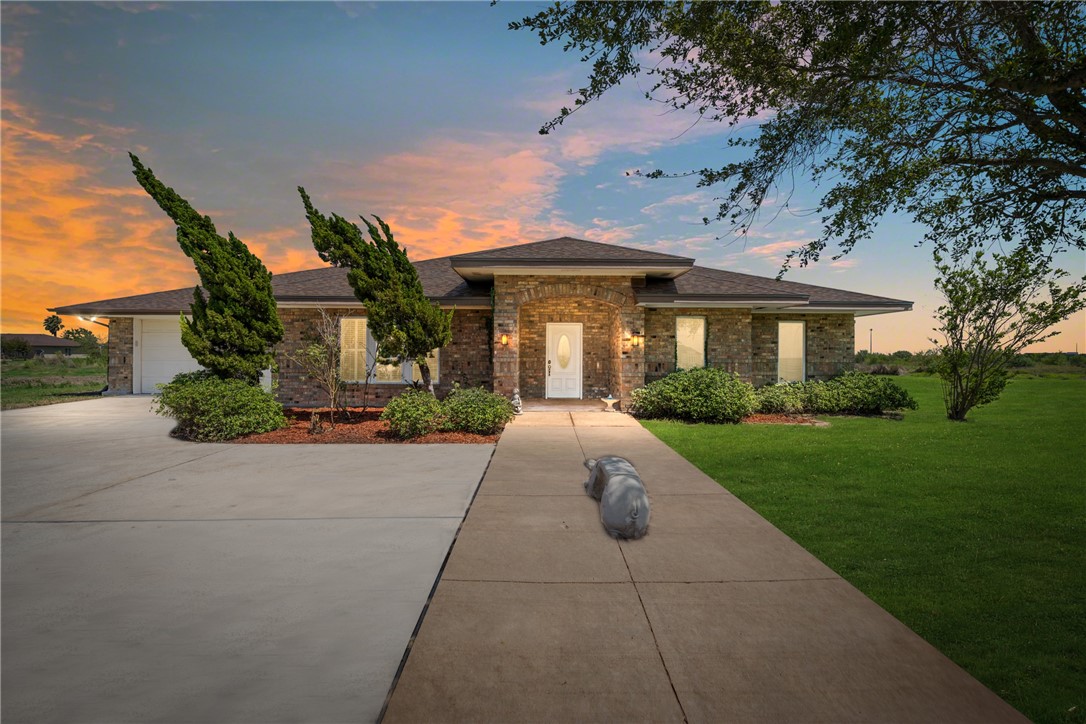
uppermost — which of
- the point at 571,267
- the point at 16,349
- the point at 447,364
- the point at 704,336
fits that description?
the point at 571,267

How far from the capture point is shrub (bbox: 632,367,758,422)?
496 inches

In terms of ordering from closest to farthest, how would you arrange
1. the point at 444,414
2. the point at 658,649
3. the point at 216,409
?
the point at 658,649
the point at 216,409
the point at 444,414

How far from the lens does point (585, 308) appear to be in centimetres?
1609

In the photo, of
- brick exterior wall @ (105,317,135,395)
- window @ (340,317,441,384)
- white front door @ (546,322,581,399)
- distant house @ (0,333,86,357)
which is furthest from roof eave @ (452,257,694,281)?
distant house @ (0,333,86,357)

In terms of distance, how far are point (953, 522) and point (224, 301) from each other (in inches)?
505

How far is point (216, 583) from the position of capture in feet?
12.7

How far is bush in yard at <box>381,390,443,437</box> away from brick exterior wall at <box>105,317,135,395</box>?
46.1 feet

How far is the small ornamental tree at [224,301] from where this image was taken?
1029 centimetres

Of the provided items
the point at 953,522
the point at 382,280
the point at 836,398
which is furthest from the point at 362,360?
the point at 953,522

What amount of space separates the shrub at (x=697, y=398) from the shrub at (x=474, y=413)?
4131 mm

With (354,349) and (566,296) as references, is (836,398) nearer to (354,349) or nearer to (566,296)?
(566,296)

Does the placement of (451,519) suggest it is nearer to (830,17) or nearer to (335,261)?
(830,17)

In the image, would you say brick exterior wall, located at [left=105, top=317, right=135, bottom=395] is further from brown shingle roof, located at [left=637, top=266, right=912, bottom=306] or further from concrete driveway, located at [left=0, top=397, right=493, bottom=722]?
brown shingle roof, located at [left=637, top=266, right=912, bottom=306]

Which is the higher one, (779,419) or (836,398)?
(836,398)
